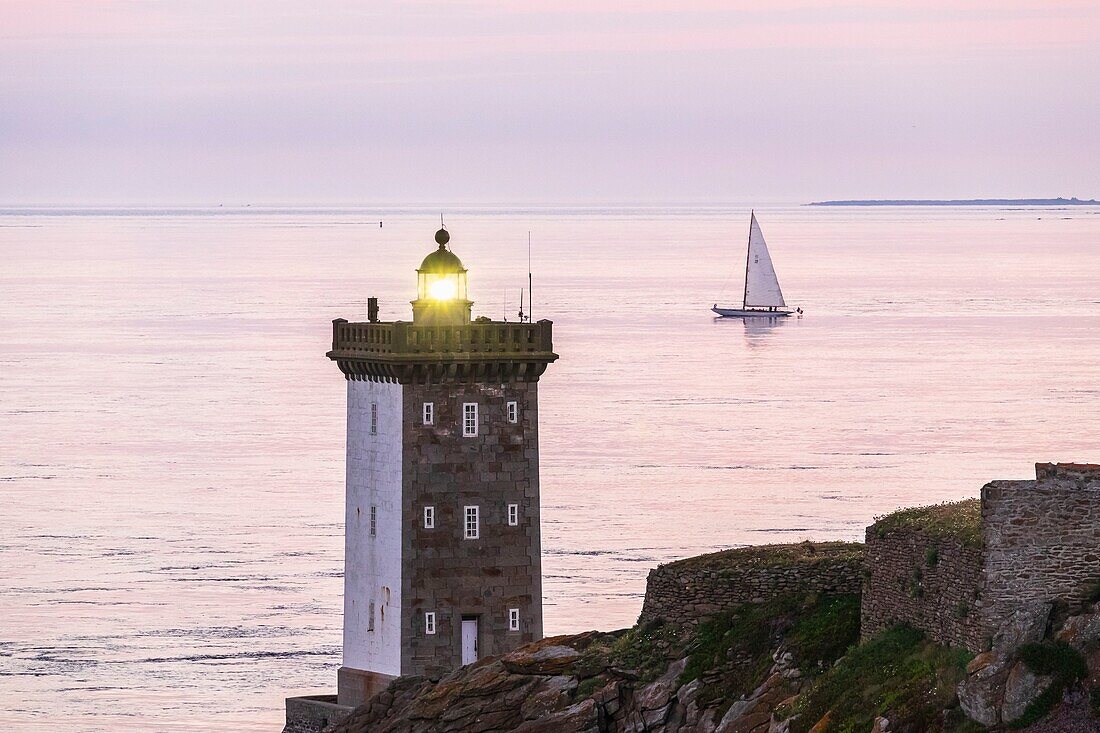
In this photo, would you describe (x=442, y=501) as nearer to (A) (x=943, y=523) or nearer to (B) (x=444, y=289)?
(B) (x=444, y=289)

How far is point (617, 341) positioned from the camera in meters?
176

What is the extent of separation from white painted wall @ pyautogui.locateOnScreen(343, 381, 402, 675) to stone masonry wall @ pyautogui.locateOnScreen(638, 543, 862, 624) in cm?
783

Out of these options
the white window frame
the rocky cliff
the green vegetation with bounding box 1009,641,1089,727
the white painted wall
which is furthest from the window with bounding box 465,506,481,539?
the green vegetation with bounding box 1009,641,1089,727

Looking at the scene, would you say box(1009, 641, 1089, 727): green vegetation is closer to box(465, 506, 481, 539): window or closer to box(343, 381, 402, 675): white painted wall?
box(465, 506, 481, 539): window

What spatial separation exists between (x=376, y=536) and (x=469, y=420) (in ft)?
9.53

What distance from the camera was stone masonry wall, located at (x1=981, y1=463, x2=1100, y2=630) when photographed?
31.2 metres

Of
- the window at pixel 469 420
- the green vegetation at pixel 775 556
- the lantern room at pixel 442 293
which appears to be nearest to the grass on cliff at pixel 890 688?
the green vegetation at pixel 775 556

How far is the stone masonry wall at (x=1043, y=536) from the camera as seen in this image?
102 ft

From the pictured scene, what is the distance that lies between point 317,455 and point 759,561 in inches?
2582

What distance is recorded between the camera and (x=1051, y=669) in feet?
98.3

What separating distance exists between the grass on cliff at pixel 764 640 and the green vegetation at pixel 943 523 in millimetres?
1930

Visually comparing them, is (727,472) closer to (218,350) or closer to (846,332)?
(218,350)

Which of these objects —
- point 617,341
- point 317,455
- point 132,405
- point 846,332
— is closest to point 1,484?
point 317,455

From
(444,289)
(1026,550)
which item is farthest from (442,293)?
(1026,550)
